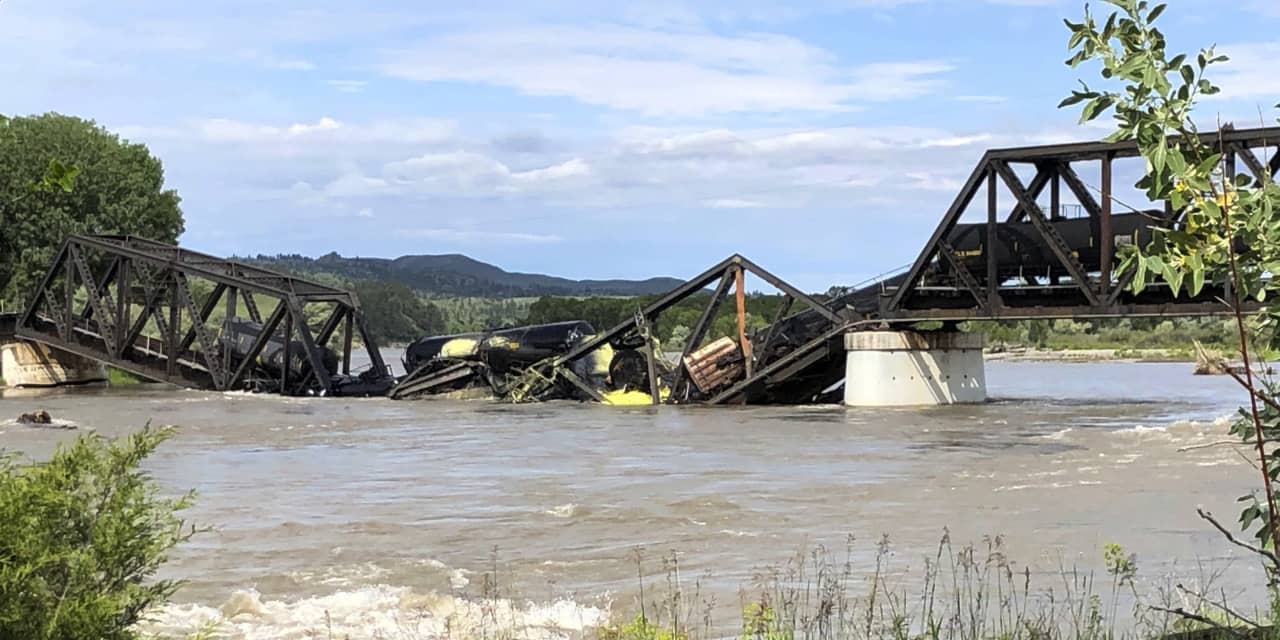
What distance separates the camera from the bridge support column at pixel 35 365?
55781 millimetres

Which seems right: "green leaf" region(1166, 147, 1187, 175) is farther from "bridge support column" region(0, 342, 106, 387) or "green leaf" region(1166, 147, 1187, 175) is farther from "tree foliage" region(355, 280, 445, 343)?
"tree foliage" region(355, 280, 445, 343)

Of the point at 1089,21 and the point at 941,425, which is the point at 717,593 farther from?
the point at 941,425

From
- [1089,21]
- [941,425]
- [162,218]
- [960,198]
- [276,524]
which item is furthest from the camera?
[162,218]

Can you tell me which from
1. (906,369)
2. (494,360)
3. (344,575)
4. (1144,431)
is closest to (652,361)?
(494,360)

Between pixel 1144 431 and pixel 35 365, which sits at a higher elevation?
pixel 35 365

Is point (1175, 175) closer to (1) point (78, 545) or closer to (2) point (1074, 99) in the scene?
(2) point (1074, 99)

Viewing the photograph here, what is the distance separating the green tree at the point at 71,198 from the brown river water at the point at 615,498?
105 feet

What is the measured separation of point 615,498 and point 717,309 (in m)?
21.4

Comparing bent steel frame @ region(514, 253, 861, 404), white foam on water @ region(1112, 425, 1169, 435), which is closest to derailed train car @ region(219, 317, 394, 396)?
bent steel frame @ region(514, 253, 861, 404)

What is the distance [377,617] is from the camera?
10852mm

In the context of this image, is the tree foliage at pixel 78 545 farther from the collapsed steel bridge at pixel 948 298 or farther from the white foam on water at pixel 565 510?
the collapsed steel bridge at pixel 948 298

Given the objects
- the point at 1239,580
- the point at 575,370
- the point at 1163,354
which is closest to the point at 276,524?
the point at 1239,580

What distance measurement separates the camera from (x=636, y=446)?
27.5m

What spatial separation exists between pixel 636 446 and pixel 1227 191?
76.0 ft
